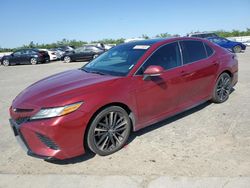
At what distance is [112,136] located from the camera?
3.66 meters

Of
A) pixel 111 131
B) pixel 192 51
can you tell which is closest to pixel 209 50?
pixel 192 51

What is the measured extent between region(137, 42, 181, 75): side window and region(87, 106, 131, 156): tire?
2.87 ft

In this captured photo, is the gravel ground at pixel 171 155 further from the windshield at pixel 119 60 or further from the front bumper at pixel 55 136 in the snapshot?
the windshield at pixel 119 60

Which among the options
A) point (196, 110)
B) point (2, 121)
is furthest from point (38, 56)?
point (196, 110)

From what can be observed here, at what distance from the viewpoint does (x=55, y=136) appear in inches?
121

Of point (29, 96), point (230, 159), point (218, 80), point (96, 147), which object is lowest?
point (230, 159)

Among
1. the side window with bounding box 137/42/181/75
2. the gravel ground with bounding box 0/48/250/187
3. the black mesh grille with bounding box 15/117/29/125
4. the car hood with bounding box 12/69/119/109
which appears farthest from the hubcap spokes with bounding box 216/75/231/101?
the black mesh grille with bounding box 15/117/29/125

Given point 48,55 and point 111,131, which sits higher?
point 48,55

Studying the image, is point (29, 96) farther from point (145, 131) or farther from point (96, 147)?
point (145, 131)

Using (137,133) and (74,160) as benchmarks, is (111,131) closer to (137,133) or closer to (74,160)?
(74,160)

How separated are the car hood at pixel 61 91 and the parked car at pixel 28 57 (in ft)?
62.5

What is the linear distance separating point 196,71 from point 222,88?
1265mm

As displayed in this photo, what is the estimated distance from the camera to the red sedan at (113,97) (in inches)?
125

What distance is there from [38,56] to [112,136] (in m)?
19.9
